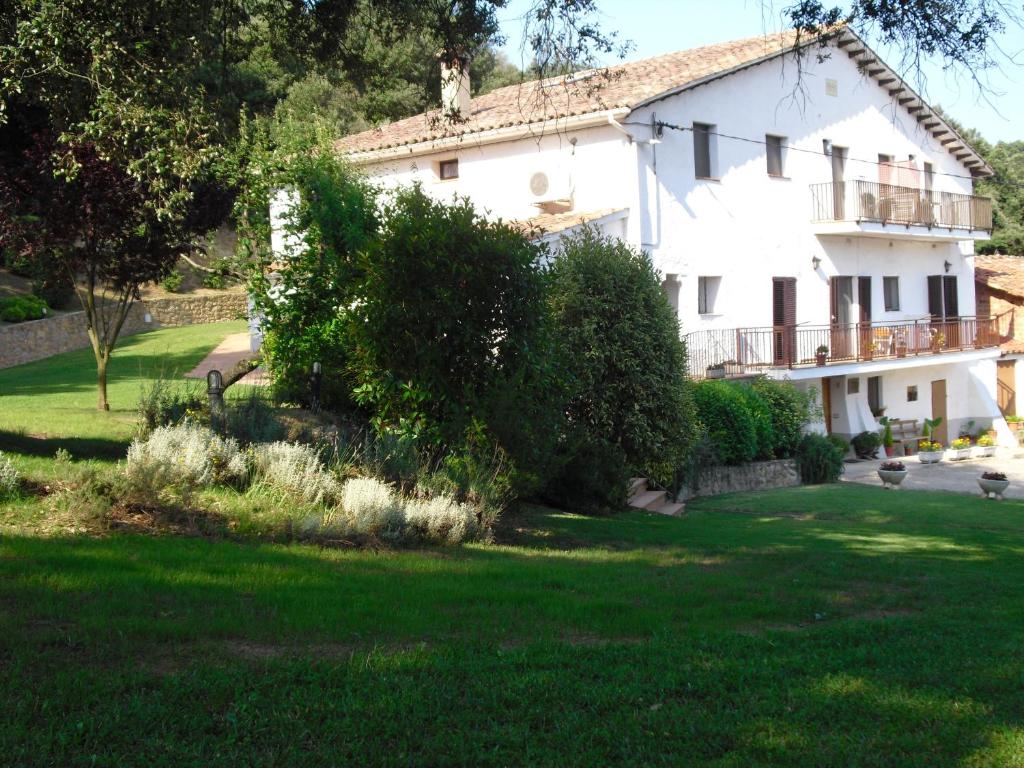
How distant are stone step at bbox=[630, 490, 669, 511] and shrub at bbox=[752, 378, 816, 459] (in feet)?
22.5

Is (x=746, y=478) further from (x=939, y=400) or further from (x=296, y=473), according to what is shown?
(x=939, y=400)

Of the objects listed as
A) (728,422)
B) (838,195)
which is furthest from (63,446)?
(838,195)

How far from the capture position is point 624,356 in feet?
54.9

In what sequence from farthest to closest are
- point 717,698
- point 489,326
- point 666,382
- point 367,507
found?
1. point 666,382
2. point 489,326
3. point 367,507
4. point 717,698

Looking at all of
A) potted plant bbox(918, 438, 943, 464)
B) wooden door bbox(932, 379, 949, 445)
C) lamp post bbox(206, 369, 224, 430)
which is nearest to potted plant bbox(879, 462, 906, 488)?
potted plant bbox(918, 438, 943, 464)

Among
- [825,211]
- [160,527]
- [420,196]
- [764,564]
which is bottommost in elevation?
[764,564]

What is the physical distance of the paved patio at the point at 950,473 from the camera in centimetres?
2403

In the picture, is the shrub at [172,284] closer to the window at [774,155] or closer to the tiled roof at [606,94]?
the tiled roof at [606,94]

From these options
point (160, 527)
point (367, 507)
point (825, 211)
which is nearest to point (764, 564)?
point (367, 507)

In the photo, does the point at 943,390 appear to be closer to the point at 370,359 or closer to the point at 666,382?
the point at 666,382

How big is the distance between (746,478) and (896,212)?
1431 centimetres

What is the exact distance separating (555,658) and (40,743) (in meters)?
2.58

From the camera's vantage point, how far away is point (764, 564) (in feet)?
31.8

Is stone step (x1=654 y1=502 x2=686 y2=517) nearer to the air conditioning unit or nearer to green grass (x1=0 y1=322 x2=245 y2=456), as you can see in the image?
green grass (x1=0 y1=322 x2=245 y2=456)
